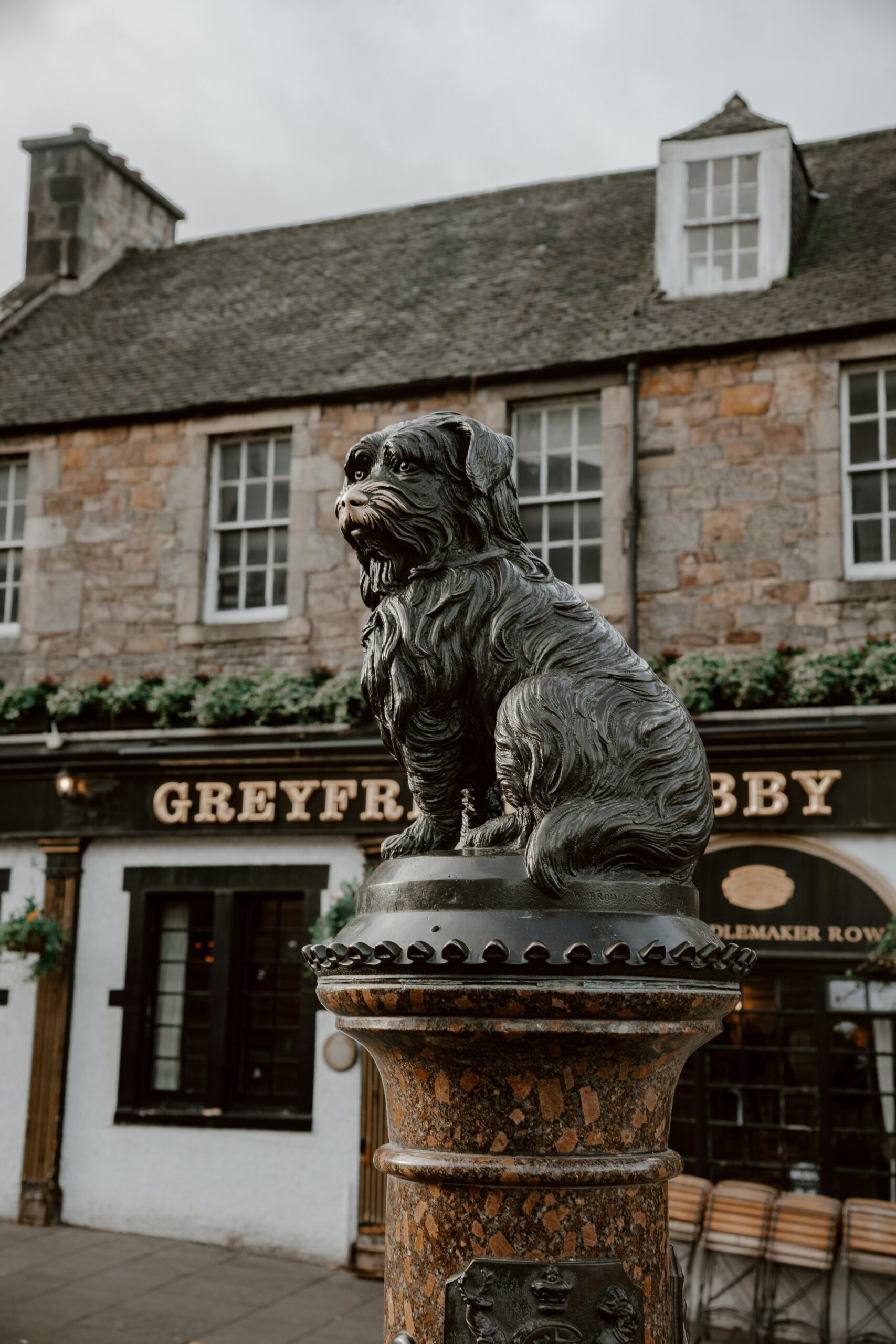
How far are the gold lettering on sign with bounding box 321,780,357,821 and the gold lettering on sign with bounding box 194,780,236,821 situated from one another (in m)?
0.83

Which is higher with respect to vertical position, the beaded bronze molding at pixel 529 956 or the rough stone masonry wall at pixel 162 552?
the rough stone masonry wall at pixel 162 552

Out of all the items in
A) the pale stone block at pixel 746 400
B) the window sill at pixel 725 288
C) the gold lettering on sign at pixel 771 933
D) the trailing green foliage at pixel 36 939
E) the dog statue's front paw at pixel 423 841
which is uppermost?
the window sill at pixel 725 288

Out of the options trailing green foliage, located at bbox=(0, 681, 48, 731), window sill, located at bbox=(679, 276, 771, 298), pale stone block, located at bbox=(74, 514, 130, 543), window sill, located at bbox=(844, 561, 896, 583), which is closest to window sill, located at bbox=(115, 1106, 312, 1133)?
trailing green foliage, located at bbox=(0, 681, 48, 731)

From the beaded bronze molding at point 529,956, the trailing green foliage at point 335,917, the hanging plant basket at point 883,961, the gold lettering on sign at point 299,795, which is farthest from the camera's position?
the gold lettering on sign at point 299,795

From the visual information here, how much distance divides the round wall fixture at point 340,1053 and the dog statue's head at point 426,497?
7.38 meters

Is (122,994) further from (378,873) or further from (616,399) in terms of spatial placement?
(378,873)

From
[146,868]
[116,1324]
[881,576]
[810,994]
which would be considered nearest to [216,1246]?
[116,1324]

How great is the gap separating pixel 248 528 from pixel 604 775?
8.91 meters

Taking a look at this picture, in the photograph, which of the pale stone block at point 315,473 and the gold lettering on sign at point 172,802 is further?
the pale stone block at point 315,473

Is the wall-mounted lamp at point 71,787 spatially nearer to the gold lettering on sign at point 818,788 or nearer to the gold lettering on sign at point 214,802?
the gold lettering on sign at point 214,802

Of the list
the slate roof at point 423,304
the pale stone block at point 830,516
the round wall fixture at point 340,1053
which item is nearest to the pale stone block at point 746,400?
the slate roof at point 423,304

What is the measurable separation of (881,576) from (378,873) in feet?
24.2

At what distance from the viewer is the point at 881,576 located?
352 inches

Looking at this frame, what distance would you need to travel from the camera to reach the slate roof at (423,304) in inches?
386
